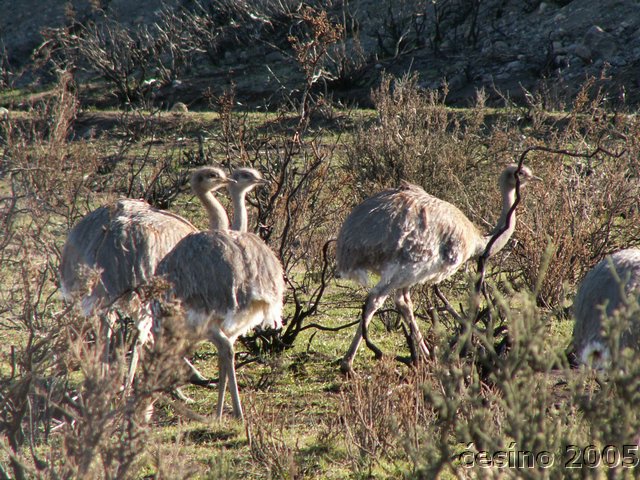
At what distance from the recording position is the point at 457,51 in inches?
756

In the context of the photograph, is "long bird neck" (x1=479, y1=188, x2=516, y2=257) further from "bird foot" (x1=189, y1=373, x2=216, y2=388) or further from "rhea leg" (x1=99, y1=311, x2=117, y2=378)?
"rhea leg" (x1=99, y1=311, x2=117, y2=378)

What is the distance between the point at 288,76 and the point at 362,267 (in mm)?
12655

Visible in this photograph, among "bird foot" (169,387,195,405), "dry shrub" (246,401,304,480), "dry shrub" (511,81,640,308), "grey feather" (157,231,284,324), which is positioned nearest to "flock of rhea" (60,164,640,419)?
"grey feather" (157,231,284,324)

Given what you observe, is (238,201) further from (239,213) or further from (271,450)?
(271,450)

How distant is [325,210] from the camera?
928 centimetres

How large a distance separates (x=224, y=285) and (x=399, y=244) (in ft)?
5.58

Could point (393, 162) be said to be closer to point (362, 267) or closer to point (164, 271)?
point (362, 267)

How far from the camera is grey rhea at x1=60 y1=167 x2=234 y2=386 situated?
6238 millimetres

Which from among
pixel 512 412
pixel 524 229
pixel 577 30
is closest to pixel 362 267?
pixel 524 229

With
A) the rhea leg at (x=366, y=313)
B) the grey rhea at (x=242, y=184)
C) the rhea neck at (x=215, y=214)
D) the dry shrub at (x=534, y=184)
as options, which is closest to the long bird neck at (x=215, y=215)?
the rhea neck at (x=215, y=214)

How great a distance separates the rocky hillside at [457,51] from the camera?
17281 mm

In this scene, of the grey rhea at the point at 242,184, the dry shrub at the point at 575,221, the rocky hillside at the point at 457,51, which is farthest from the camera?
the rocky hillside at the point at 457,51

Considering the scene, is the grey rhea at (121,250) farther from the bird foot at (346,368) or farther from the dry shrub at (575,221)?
the dry shrub at (575,221)

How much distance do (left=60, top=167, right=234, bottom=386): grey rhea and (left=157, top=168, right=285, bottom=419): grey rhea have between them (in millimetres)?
223
